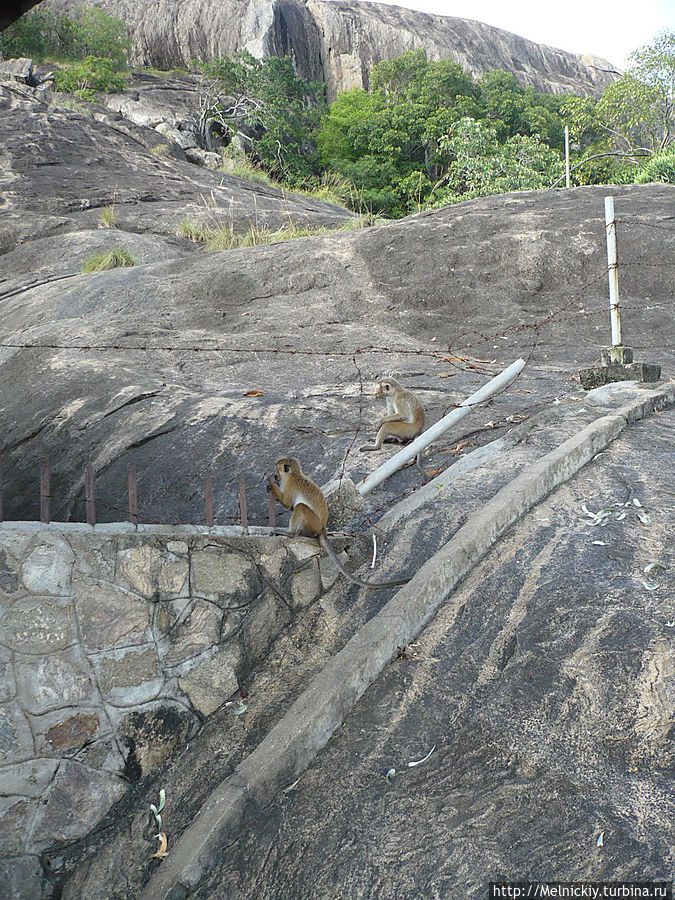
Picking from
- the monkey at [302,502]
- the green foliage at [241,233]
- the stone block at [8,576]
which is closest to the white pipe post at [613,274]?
the monkey at [302,502]

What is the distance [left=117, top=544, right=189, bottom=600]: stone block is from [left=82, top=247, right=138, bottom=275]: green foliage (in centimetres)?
977

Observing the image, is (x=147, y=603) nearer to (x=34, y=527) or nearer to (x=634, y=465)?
(x=34, y=527)

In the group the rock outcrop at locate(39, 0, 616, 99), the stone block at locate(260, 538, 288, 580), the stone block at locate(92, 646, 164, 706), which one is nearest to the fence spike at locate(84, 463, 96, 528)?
the stone block at locate(92, 646, 164, 706)

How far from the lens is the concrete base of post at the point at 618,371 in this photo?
21.9ft

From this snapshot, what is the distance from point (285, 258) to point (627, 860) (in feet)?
33.5

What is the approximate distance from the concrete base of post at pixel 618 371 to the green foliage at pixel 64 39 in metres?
29.0

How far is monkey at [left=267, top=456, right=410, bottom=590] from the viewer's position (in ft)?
13.8

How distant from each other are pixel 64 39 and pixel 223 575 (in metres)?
34.2

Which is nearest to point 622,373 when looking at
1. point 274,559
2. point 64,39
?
point 274,559

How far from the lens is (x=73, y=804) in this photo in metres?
3.47

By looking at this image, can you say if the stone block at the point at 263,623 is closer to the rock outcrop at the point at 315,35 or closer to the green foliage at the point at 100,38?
the green foliage at the point at 100,38

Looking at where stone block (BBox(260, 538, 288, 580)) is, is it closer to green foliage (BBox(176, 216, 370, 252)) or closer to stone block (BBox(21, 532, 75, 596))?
stone block (BBox(21, 532, 75, 596))

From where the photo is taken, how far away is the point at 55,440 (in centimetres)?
709

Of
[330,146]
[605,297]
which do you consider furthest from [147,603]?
[330,146]
